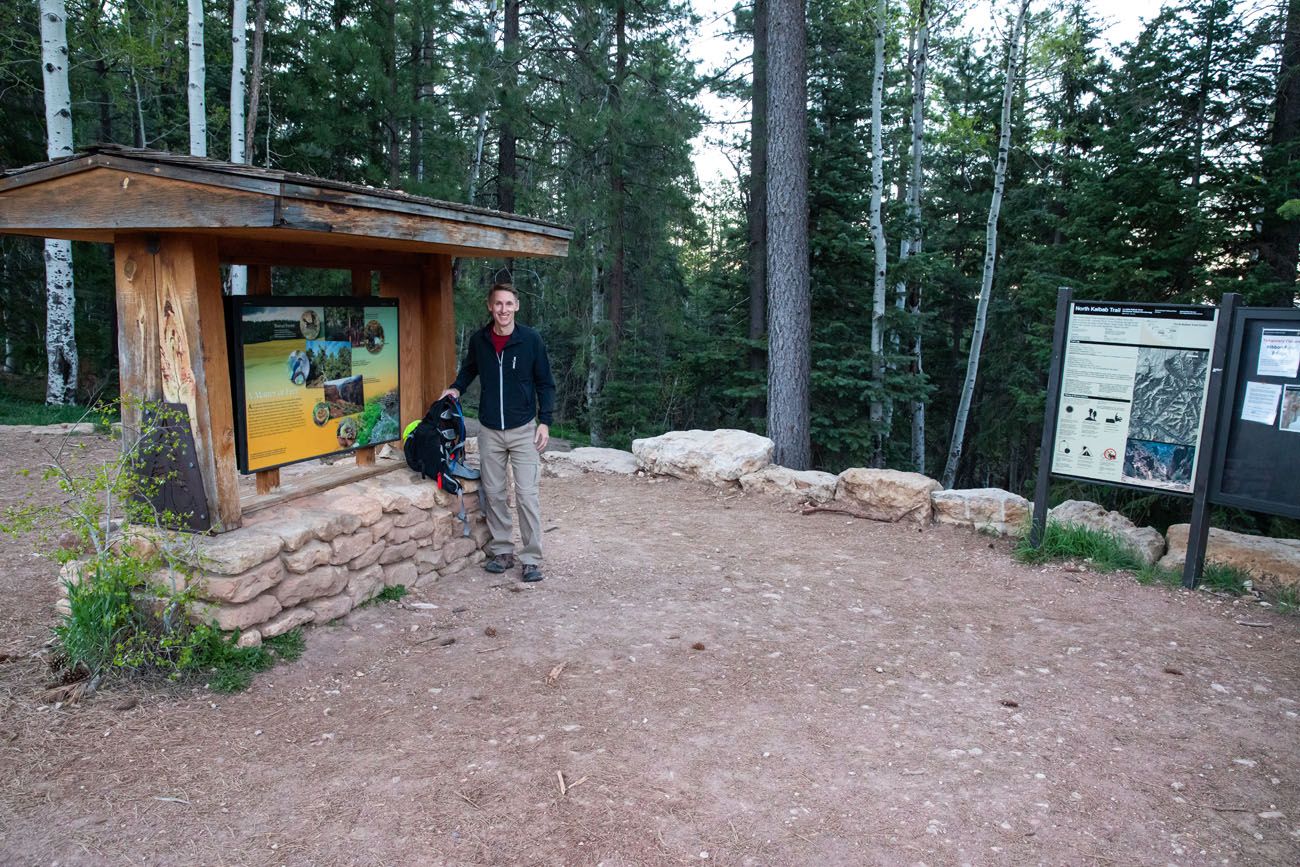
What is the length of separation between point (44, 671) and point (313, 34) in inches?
584

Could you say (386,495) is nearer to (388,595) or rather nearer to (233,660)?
(388,595)

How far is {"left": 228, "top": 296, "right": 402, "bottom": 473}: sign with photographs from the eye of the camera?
440 cm

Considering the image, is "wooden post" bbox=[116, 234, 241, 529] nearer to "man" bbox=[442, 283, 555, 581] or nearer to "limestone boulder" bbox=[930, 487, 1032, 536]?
"man" bbox=[442, 283, 555, 581]

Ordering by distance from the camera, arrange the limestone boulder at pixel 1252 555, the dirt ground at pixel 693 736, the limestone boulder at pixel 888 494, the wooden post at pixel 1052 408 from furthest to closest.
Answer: the limestone boulder at pixel 888 494
the wooden post at pixel 1052 408
the limestone boulder at pixel 1252 555
the dirt ground at pixel 693 736

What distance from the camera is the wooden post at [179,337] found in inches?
154

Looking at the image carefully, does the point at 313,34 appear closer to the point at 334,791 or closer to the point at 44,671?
the point at 44,671

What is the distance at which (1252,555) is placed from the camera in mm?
5789

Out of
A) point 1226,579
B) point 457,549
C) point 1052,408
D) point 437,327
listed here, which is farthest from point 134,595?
point 1226,579

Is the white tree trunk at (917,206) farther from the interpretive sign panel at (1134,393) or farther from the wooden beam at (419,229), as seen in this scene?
the wooden beam at (419,229)

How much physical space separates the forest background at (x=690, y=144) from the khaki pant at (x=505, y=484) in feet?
26.8

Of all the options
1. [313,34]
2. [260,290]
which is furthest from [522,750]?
[313,34]

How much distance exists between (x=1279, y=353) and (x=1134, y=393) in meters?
0.88

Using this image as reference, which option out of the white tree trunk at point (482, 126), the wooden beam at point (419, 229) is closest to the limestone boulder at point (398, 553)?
the wooden beam at point (419, 229)

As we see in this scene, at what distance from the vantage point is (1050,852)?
2768 mm
